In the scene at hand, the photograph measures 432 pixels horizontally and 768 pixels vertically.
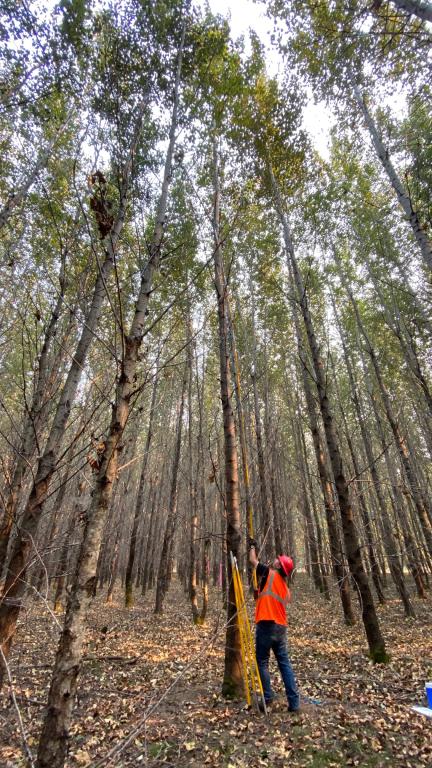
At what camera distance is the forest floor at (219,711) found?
339cm

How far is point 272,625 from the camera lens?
4.37 metres

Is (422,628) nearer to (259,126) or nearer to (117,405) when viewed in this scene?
(117,405)

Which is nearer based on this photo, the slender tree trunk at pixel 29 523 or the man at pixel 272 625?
the slender tree trunk at pixel 29 523

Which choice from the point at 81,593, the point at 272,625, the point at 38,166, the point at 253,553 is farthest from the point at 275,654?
the point at 38,166

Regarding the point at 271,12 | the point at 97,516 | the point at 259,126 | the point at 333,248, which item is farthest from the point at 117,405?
the point at 333,248

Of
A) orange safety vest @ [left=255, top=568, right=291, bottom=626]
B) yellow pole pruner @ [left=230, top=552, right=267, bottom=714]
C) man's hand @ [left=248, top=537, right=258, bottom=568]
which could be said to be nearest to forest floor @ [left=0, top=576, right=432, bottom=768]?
yellow pole pruner @ [left=230, top=552, right=267, bottom=714]

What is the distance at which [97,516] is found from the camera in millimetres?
1984

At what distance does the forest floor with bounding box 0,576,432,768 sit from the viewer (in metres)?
3.39

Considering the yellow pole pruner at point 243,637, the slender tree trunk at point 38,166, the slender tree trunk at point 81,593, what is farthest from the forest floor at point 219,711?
the slender tree trunk at point 38,166

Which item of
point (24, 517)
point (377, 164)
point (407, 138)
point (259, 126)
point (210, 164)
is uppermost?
point (377, 164)

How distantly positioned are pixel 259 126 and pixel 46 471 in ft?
26.9

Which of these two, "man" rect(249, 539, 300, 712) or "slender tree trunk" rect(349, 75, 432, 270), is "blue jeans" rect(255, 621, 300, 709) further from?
"slender tree trunk" rect(349, 75, 432, 270)

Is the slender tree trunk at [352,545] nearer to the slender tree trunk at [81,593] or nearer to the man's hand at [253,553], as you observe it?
the man's hand at [253,553]

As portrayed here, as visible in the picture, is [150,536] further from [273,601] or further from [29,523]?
[29,523]
